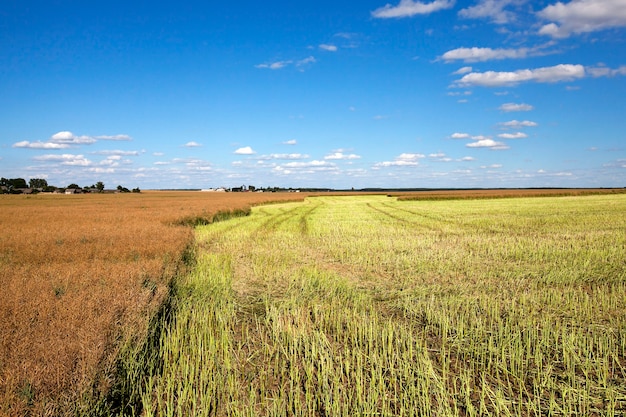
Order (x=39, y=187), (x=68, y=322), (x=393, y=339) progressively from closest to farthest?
(x=68, y=322), (x=393, y=339), (x=39, y=187)

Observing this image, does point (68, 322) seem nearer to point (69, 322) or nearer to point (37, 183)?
point (69, 322)

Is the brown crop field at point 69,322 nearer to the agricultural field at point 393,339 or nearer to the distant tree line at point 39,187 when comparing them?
the agricultural field at point 393,339

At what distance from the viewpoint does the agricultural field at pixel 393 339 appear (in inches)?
170

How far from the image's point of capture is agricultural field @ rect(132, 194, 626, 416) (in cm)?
431

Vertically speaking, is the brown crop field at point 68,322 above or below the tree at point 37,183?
below

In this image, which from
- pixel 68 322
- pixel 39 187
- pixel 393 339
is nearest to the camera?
pixel 68 322

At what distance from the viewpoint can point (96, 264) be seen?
9.45m

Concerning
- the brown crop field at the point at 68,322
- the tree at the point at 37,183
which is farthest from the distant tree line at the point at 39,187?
the brown crop field at the point at 68,322

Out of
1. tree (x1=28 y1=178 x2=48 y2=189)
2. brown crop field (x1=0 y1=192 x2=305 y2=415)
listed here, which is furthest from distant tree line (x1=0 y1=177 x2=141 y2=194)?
brown crop field (x1=0 y1=192 x2=305 y2=415)

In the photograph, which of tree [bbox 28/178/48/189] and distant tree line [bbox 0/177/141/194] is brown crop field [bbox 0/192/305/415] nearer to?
distant tree line [bbox 0/177/141/194]

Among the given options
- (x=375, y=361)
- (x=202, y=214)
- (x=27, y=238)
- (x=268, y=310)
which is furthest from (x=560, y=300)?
(x=202, y=214)

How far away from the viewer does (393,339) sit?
601cm

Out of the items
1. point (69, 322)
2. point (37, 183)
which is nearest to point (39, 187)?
point (37, 183)

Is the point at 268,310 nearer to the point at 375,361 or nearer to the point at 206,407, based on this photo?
the point at 375,361
